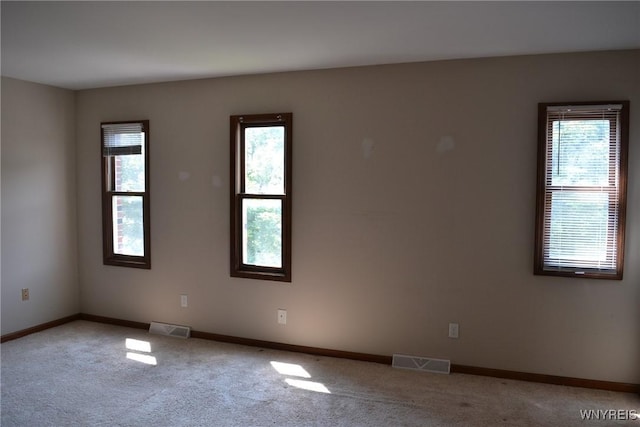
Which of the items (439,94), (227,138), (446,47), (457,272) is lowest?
(457,272)

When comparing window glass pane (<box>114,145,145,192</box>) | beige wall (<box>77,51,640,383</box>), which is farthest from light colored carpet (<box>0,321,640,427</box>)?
window glass pane (<box>114,145,145,192</box>)

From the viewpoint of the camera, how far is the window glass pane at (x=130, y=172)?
14.7 ft

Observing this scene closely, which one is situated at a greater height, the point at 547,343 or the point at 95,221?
the point at 95,221

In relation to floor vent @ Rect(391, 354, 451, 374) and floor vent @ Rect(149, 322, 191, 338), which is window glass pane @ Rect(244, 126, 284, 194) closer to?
floor vent @ Rect(149, 322, 191, 338)

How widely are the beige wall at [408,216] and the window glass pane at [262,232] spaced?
0.65 feet

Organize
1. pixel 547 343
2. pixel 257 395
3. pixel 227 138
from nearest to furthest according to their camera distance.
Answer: pixel 257 395
pixel 547 343
pixel 227 138

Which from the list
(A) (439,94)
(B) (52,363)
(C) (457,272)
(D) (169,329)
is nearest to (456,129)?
(A) (439,94)

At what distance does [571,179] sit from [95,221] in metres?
4.56

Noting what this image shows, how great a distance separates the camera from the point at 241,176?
13.3 feet

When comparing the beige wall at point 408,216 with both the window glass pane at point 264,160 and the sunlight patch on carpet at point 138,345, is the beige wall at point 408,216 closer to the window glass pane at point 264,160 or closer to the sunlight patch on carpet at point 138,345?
the window glass pane at point 264,160

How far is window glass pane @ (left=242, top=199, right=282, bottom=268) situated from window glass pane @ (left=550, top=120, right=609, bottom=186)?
2.28m

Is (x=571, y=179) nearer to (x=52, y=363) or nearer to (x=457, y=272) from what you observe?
(x=457, y=272)

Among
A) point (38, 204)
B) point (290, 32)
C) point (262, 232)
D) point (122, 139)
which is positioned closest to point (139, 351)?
point (262, 232)

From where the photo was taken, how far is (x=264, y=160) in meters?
3.98
